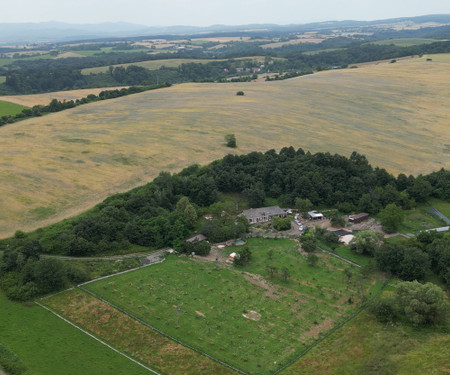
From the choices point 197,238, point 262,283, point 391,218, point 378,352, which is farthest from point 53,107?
point 378,352

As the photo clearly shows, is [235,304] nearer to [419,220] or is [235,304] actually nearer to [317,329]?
[317,329]

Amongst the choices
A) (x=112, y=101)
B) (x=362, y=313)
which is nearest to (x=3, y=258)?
(x=362, y=313)

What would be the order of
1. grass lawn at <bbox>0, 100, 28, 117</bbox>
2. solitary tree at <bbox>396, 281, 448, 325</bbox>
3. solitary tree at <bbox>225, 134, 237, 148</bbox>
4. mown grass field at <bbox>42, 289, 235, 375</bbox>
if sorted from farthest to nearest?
grass lawn at <bbox>0, 100, 28, 117</bbox> → solitary tree at <bbox>225, 134, 237, 148</bbox> → solitary tree at <bbox>396, 281, 448, 325</bbox> → mown grass field at <bbox>42, 289, 235, 375</bbox>

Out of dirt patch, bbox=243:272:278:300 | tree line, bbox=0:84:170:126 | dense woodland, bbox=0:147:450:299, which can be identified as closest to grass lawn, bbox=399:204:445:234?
dense woodland, bbox=0:147:450:299

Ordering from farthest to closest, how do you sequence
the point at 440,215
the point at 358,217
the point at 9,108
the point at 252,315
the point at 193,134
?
the point at 9,108 < the point at 193,134 < the point at 440,215 < the point at 358,217 < the point at 252,315

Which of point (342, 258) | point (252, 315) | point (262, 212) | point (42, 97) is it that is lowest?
point (252, 315)

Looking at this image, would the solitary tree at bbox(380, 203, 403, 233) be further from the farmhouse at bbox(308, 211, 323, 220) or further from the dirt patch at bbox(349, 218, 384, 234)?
the farmhouse at bbox(308, 211, 323, 220)

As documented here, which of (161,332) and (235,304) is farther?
(235,304)
